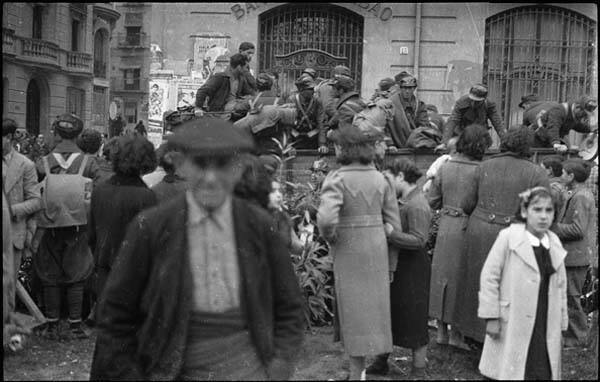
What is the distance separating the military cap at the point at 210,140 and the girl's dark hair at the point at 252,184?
0.47 m

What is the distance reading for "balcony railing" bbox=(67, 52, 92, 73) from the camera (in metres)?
37.5

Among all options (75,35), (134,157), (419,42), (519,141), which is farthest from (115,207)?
(75,35)

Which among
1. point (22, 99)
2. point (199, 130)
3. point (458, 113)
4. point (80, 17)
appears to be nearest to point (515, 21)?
point (458, 113)

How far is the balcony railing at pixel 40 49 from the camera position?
109ft

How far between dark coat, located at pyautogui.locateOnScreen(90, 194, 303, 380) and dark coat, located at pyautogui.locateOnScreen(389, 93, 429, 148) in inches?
259

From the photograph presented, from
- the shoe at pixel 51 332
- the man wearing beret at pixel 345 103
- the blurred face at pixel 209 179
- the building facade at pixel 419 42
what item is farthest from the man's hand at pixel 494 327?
the building facade at pixel 419 42

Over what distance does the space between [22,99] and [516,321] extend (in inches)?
1149

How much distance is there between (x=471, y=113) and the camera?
9758mm

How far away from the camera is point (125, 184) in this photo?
19.0 feet

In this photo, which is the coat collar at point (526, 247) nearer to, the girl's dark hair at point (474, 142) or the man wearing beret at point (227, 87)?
the girl's dark hair at point (474, 142)

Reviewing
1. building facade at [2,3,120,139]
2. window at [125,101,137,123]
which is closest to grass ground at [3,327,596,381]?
building facade at [2,3,120,139]

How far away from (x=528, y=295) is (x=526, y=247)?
302 millimetres

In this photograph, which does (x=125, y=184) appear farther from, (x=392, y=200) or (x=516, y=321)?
(x=516, y=321)

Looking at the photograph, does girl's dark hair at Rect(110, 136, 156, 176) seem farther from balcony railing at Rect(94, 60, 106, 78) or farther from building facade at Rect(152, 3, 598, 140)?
balcony railing at Rect(94, 60, 106, 78)
